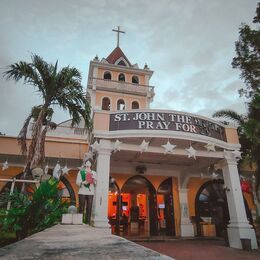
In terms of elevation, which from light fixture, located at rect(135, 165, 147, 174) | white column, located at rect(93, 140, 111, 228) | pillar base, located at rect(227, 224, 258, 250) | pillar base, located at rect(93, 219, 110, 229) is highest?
light fixture, located at rect(135, 165, 147, 174)

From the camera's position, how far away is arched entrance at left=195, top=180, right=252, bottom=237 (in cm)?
1330

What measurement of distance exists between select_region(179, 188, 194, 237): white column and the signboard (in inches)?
196

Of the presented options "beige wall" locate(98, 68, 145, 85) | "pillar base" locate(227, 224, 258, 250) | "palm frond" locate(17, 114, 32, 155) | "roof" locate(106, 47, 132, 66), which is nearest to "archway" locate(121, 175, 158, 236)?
"pillar base" locate(227, 224, 258, 250)

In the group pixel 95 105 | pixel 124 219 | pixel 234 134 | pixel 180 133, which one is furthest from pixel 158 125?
pixel 95 105

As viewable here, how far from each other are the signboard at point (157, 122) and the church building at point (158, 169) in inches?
1.6

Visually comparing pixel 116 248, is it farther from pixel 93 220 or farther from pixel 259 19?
pixel 259 19

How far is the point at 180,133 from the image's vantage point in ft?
30.9

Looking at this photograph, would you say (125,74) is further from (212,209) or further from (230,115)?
(212,209)

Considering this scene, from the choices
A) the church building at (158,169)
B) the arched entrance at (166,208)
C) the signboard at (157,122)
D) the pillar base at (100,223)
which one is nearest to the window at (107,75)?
the church building at (158,169)

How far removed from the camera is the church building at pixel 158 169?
922 cm

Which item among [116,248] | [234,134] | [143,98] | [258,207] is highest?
[143,98]

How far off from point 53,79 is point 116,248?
775 cm

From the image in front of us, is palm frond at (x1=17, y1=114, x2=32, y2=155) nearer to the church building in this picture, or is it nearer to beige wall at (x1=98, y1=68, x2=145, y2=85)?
the church building

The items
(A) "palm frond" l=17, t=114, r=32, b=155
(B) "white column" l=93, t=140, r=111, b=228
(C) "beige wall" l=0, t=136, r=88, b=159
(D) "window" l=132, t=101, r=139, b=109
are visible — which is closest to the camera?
(A) "palm frond" l=17, t=114, r=32, b=155
